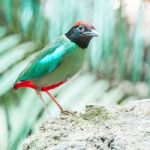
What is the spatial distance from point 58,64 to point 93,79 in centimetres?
139

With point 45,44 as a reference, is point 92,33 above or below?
above

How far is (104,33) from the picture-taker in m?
3.70

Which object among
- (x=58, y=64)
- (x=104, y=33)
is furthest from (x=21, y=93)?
(x=58, y=64)

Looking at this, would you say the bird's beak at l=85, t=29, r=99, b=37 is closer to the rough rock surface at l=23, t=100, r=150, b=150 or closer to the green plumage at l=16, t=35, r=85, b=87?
the green plumage at l=16, t=35, r=85, b=87

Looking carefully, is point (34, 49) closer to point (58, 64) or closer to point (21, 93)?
point (21, 93)

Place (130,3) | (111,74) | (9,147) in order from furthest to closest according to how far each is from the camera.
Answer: (130,3) → (111,74) → (9,147)

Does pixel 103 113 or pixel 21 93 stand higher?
pixel 103 113

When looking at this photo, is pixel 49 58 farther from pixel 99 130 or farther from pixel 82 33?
pixel 99 130

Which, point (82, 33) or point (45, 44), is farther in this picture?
point (45, 44)

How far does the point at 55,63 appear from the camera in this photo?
2.37 m

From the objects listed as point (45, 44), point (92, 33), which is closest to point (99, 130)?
point (92, 33)

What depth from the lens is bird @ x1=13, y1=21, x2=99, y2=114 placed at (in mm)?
Result: 2293

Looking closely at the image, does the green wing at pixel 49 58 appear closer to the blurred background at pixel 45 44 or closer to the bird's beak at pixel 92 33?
the bird's beak at pixel 92 33

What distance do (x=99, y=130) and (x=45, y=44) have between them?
1736mm
